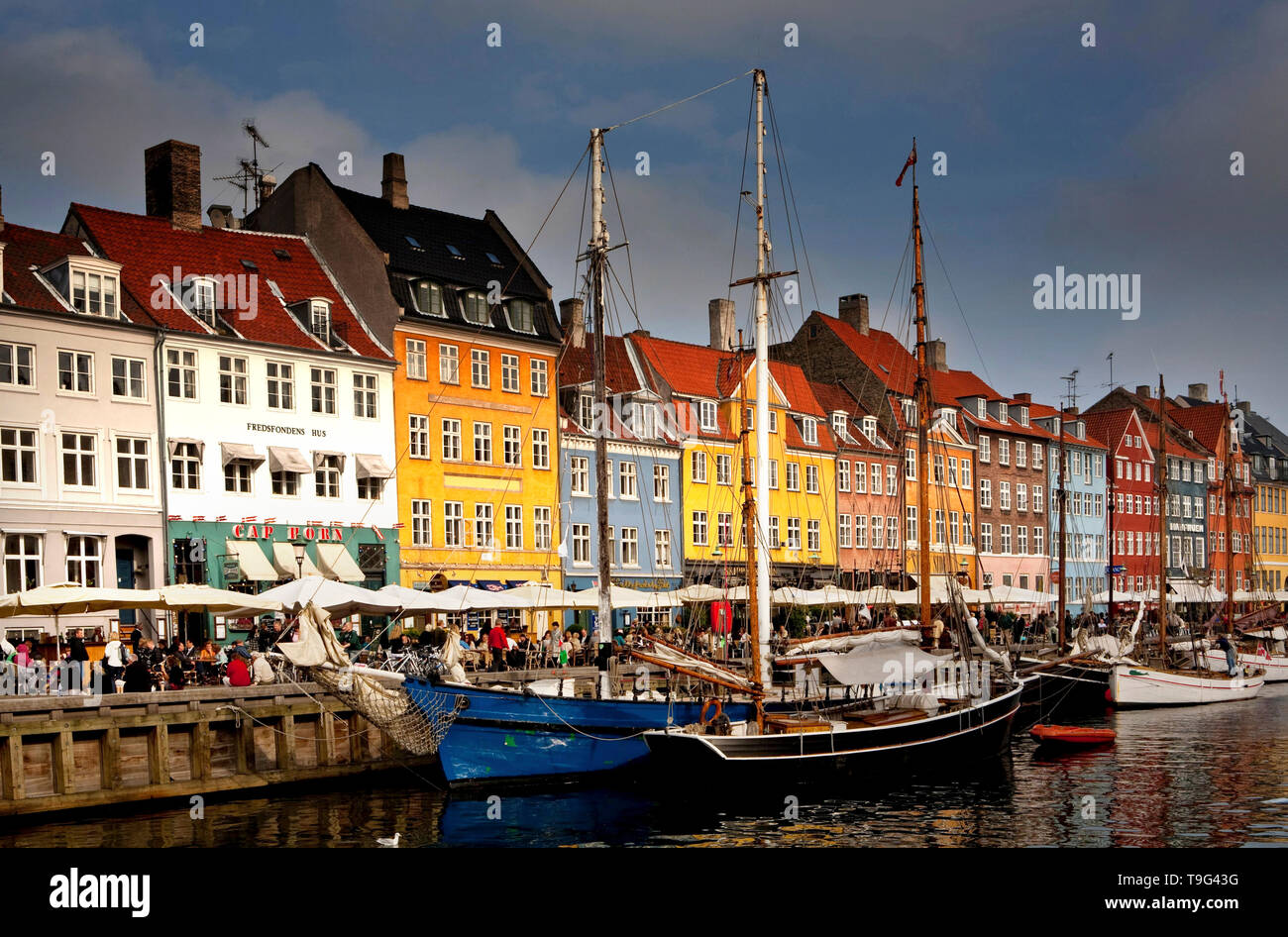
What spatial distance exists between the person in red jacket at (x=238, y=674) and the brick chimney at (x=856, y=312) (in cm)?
5532

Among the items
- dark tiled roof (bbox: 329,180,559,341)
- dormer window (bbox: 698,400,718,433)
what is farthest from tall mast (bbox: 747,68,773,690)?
dormer window (bbox: 698,400,718,433)

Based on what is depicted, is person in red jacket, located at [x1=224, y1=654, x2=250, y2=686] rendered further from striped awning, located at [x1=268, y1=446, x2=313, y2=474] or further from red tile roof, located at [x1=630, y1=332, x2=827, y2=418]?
red tile roof, located at [x1=630, y1=332, x2=827, y2=418]

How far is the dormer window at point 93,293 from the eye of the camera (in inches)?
1547

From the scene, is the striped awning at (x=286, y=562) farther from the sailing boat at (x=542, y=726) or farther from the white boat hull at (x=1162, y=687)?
the white boat hull at (x=1162, y=687)

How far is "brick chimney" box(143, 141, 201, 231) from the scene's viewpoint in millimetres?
46438

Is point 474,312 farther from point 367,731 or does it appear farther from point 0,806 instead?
point 0,806

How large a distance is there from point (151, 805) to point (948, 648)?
19.9 meters

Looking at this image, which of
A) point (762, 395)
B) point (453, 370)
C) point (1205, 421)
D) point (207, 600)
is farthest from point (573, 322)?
point (1205, 421)

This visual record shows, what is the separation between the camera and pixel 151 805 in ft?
84.1

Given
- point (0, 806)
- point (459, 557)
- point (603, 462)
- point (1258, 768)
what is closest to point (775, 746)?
point (603, 462)

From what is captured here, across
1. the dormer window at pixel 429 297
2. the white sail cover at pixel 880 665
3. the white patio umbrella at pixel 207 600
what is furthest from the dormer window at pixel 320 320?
the white sail cover at pixel 880 665

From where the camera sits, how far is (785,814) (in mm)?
24844

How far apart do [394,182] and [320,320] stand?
9.42 meters

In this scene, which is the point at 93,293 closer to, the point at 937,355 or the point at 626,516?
the point at 626,516
